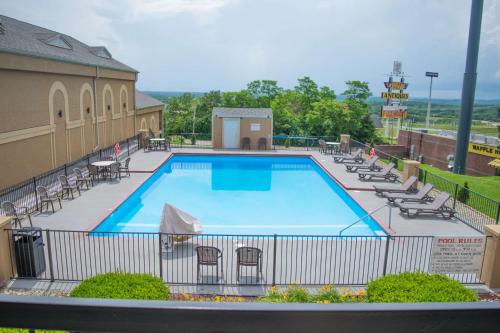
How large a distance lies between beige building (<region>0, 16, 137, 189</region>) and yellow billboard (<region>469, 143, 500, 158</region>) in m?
28.1

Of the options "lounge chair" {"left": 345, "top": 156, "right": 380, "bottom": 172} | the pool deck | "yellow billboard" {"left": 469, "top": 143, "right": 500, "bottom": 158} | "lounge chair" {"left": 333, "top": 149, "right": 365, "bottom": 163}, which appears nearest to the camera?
the pool deck

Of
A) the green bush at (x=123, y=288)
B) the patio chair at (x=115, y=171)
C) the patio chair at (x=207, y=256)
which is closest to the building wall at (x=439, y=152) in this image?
the patio chair at (x=115, y=171)

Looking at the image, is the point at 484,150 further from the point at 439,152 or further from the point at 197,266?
the point at 197,266

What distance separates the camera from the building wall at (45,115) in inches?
635

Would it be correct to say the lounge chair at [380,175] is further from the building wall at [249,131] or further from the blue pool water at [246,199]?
the building wall at [249,131]

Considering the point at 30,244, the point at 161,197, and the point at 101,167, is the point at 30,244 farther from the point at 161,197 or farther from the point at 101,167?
the point at 101,167

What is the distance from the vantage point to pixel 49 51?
773 inches

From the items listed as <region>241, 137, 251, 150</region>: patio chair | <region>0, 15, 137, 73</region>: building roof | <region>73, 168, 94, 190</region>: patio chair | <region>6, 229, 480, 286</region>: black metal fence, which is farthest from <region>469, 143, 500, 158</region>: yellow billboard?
<region>0, 15, 137, 73</region>: building roof

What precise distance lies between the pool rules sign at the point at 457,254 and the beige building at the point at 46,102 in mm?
15529

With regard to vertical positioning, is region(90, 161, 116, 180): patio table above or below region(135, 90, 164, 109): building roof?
below

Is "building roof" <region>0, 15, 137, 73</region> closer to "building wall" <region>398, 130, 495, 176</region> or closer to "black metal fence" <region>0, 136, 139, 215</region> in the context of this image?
"black metal fence" <region>0, 136, 139, 215</region>

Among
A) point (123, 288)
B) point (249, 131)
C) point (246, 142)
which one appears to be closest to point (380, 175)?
point (246, 142)

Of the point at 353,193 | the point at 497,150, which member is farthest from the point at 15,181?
the point at 497,150

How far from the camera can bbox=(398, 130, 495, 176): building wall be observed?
103ft
